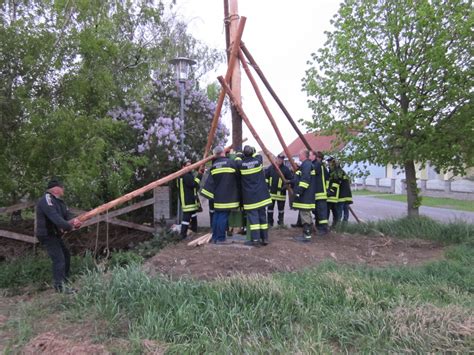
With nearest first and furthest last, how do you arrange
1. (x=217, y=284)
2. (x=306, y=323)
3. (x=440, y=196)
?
(x=306, y=323)
(x=217, y=284)
(x=440, y=196)

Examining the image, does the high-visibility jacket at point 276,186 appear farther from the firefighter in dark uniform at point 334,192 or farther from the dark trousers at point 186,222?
the dark trousers at point 186,222

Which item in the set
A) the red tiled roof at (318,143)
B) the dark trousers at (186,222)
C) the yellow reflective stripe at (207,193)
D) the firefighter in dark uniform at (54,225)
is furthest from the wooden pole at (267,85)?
the firefighter in dark uniform at (54,225)

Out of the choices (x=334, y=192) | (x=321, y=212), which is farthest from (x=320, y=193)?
(x=334, y=192)

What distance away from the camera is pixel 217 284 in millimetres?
4426

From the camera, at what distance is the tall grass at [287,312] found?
3439 mm

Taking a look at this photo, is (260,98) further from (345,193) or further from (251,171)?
(345,193)

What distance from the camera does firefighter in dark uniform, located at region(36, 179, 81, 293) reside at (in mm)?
5641

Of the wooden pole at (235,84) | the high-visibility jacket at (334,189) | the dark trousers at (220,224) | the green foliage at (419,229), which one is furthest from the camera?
the high-visibility jacket at (334,189)

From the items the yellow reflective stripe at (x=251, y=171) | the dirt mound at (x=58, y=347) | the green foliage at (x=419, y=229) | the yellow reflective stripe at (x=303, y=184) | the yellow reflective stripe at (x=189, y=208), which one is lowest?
the dirt mound at (x=58, y=347)

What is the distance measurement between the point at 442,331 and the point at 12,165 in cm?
674

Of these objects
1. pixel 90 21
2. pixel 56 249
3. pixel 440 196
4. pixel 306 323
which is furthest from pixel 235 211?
pixel 440 196

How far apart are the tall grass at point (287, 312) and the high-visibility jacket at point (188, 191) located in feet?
12.3

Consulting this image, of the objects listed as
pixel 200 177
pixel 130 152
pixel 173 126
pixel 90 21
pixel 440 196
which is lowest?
pixel 440 196

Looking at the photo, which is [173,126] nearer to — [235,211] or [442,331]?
[235,211]
